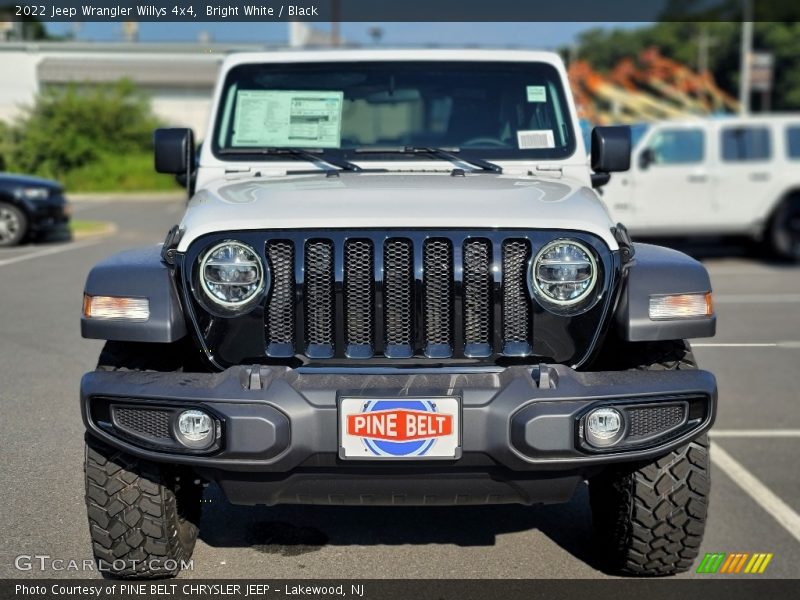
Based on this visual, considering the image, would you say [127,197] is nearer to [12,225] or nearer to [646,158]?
[12,225]

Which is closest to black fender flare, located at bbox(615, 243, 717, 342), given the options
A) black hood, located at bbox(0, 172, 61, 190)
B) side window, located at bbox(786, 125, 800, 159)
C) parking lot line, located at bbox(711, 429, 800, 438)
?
parking lot line, located at bbox(711, 429, 800, 438)

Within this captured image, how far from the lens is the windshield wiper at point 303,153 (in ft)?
14.8

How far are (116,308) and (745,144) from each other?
Result: 42.8 feet

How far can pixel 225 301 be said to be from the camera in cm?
343

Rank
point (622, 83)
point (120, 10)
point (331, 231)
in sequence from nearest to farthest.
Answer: point (331, 231) → point (120, 10) → point (622, 83)

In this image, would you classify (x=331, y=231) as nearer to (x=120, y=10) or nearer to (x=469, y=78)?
(x=469, y=78)

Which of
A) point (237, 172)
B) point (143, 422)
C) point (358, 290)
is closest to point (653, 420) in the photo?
point (358, 290)

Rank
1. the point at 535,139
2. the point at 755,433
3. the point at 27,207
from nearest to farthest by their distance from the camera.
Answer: the point at 535,139 < the point at 755,433 < the point at 27,207

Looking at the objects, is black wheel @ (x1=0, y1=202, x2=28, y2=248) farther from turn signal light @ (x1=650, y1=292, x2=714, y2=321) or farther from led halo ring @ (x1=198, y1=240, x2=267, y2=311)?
turn signal light @ (x1=650, y1=292, x2=714, y2=321)

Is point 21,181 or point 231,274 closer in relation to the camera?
point 231,274

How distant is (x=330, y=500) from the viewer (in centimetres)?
343
